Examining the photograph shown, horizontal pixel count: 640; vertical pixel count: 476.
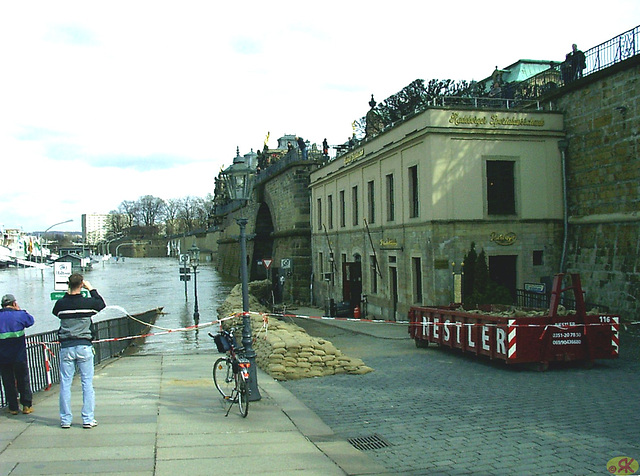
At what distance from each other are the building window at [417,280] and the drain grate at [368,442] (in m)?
15.5

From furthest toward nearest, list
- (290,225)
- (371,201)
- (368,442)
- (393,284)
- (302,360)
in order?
(290,225) < (371,201) < (393,284) < (302,360) < (368,442)

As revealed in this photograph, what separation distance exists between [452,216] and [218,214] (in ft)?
265

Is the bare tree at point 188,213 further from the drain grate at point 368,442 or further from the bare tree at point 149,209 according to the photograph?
the drain grate at point 368,442

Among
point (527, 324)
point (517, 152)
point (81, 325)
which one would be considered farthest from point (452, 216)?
point (81, 325)

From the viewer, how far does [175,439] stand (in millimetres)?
7215

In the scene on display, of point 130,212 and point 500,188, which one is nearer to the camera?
point 500,188

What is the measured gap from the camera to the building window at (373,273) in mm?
27519

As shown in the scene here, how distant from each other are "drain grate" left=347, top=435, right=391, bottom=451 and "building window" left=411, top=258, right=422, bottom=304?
50.8ft

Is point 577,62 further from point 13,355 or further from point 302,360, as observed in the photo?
point 13,355

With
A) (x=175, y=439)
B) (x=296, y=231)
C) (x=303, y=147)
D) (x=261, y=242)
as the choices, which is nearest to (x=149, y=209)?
(x=261, y=242)

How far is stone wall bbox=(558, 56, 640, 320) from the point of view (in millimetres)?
18969

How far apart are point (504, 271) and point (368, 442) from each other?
16.1m

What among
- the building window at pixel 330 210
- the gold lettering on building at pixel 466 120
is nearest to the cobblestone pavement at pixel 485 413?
the gold lettering on building at pixel 466 120

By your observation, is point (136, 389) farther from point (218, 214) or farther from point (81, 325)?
point (218, 214)
